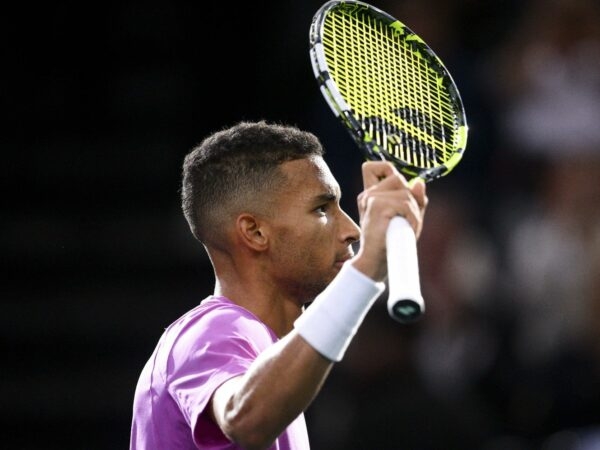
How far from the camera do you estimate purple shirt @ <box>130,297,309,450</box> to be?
337 centimetres

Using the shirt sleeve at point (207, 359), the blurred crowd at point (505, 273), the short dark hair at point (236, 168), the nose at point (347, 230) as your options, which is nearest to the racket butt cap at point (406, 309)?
the shirt sleeve at point (207, 359)

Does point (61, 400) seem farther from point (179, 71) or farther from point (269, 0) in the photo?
point (269, 0)

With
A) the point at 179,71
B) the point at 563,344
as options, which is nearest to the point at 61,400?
the point at 179,71

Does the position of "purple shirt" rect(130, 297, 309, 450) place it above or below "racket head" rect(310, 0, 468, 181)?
below

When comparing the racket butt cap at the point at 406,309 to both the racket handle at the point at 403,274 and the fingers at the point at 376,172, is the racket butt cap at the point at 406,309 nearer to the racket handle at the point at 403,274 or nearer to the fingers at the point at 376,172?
the racket handle at the point at 403,274

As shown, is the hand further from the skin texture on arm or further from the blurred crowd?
the blurred crowd

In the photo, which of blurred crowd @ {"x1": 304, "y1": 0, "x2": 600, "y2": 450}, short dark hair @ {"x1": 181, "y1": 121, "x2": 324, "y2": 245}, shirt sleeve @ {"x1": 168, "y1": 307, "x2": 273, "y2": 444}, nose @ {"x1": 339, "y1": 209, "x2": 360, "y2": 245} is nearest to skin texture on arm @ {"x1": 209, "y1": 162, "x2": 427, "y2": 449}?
shirt sleeve @ {"x1": 168, "y1": 307, "x2": 273, "y2": 444}

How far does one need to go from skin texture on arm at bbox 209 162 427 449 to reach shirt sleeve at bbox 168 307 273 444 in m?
0.18

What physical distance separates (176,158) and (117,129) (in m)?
0.45

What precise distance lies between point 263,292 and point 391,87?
80 cm

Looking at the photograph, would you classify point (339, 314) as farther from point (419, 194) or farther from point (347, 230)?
point (347, 230)

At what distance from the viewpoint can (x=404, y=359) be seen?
22.2ft

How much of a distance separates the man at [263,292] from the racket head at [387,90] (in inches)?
13.3

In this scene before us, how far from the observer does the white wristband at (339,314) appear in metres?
3.08
